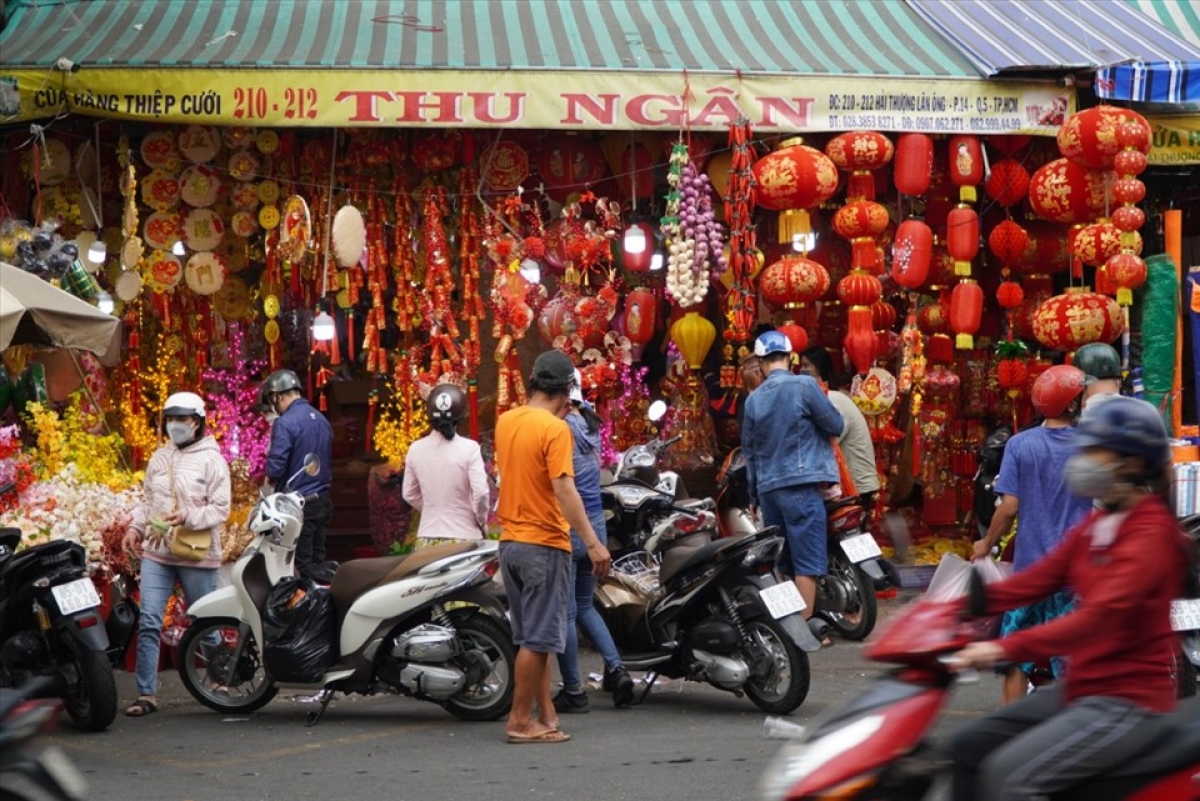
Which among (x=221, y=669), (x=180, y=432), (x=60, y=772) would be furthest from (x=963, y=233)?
(x=60, y=772)

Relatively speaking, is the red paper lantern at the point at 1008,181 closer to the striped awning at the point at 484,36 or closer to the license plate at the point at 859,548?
the striped awning at the point at 484,36

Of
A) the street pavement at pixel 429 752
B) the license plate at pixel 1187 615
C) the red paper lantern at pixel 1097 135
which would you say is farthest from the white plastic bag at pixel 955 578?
the red paper lantern at pixel 1097 135

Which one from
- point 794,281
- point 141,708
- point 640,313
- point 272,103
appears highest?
point 272,103

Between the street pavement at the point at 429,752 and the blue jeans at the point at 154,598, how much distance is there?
243mm

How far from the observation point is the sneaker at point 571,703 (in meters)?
8.71

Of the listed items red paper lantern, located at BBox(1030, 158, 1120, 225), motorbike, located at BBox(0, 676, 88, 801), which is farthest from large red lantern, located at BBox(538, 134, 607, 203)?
motorbike, located at BBox(0, 676, 88, 801)

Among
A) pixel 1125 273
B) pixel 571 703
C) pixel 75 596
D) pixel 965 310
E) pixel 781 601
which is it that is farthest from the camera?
pixel 965 310

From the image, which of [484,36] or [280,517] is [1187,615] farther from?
[484,36]

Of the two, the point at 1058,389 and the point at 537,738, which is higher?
the point at 1058,389

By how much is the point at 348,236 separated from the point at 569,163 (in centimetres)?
170

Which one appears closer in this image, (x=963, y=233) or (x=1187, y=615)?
(x=1187, y=615)

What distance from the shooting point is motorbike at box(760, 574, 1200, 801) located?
4254mm

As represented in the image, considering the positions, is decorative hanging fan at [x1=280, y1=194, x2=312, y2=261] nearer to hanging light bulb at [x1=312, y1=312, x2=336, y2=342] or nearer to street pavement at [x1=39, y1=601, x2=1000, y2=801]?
hanging light bulb at [x1=312, y1=312, x2=336, y2=342]

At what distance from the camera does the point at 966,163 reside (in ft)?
38.3
